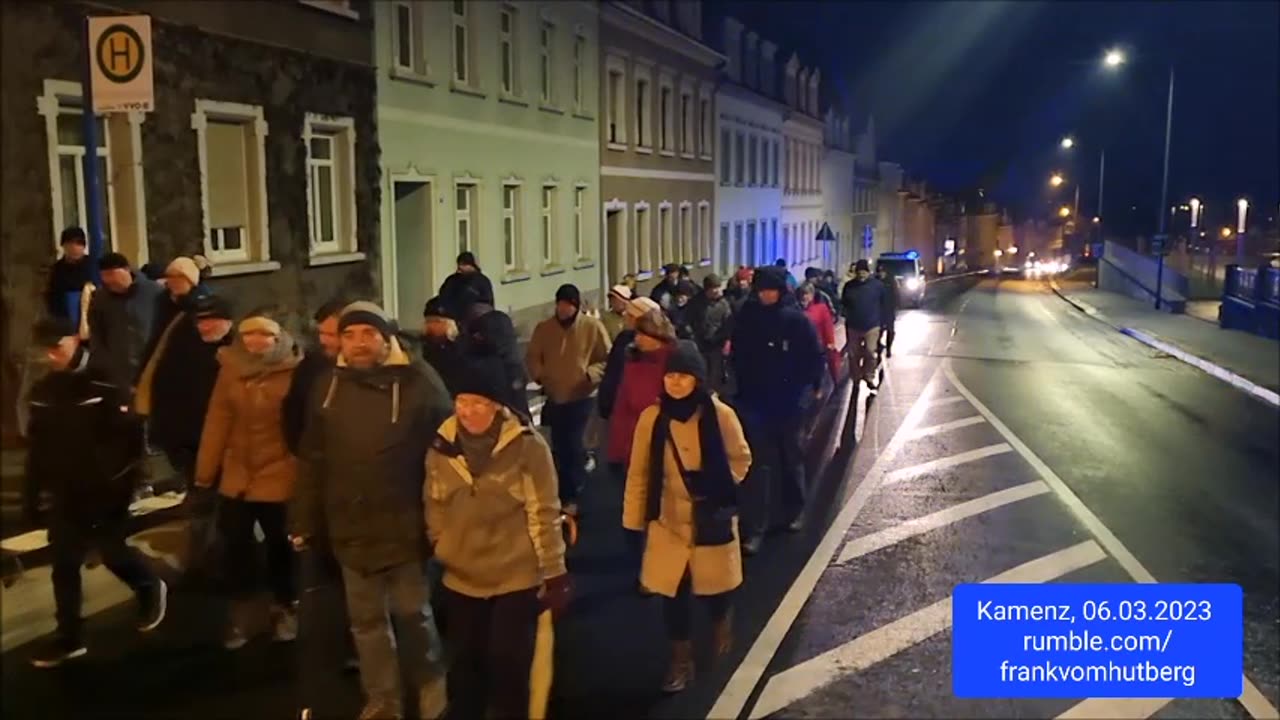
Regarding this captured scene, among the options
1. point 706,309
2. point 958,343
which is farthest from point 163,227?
point 958,343

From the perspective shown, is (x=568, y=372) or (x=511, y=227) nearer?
(x=568, y=372)

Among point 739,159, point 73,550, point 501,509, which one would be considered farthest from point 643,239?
point 501,509

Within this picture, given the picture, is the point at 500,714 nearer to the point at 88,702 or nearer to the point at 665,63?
the point at 88,702

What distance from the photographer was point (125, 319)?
7.54 meters

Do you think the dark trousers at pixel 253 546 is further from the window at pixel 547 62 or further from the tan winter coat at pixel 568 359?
the window at pixel 547 62

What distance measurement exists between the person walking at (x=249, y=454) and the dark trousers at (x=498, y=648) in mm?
1602

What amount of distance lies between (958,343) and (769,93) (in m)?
21.8

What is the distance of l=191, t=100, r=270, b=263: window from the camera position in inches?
521

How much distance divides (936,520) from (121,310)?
5820 millimetres

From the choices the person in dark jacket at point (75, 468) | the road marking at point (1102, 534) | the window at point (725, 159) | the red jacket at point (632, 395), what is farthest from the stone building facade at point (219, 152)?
the window at point (725, 159)

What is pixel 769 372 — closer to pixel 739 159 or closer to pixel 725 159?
pixel 725 159

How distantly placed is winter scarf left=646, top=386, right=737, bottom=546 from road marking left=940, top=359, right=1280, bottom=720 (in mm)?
2563

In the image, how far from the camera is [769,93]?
44.5 metres

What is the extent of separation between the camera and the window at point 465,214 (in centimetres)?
1992
